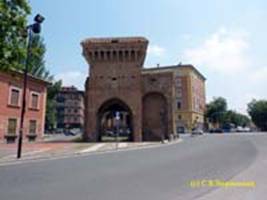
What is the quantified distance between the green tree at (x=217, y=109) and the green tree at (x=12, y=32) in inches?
3710

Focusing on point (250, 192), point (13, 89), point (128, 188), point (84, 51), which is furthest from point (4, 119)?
point (250, 192)

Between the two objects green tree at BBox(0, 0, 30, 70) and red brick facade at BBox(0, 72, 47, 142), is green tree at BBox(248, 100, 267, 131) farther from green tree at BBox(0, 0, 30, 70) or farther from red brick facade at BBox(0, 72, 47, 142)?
green tree at BBox(0, 0, 30, 70)

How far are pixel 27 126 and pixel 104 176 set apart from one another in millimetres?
29566

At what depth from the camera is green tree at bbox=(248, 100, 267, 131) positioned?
9931 centimetres

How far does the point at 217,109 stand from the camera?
343ft

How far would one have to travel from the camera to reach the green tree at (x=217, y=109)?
10474cm

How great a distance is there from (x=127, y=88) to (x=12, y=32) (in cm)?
2948

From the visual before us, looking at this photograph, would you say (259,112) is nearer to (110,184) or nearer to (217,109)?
(217,109)

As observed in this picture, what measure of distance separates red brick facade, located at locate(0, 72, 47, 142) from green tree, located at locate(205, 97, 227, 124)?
2906 inches

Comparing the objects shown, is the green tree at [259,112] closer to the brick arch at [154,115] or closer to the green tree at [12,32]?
the brick arch at [154,115]

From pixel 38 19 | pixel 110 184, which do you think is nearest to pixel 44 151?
pixel 38 19

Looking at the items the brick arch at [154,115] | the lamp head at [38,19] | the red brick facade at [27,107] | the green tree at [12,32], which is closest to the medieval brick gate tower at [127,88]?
the brick arch at [154,115]

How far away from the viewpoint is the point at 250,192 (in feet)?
27.4

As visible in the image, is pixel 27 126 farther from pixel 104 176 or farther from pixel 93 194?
pixel 93 194
